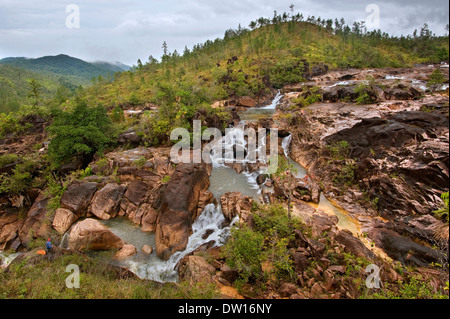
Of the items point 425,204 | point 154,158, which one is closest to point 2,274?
point 154,158

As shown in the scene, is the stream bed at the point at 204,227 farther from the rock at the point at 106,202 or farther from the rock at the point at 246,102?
the rock at the point at 246,102

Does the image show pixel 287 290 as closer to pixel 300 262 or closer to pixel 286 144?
pixel 300 262

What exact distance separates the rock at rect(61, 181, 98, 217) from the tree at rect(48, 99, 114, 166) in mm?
4012

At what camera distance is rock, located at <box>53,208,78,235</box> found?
47.2 ft

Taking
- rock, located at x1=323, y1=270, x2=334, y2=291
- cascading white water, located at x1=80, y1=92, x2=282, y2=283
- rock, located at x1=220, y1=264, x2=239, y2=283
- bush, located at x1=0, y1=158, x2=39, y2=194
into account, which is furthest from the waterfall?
bush, located at x1=0, y1=158, x2=39, y2=194

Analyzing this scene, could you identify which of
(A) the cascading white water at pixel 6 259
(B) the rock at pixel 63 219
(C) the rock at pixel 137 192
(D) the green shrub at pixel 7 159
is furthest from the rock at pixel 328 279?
(D) the green shrub at pixel 7 159

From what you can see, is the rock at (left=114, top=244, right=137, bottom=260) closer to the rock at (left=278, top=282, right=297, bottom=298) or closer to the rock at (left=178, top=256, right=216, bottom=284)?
the rock at (left=178, top=256, right=216, bottom=284)

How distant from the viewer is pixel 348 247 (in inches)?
414

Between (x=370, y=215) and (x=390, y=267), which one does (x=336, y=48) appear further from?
(x=390, y=267)

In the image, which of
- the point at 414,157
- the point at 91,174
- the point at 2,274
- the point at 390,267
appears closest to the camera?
the point at 2,274

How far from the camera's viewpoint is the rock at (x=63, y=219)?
14.4m
